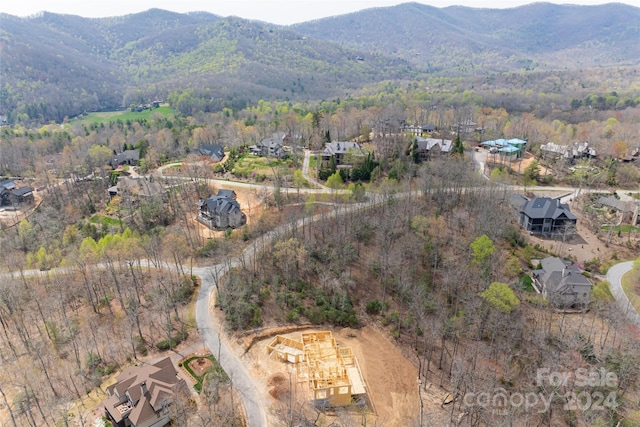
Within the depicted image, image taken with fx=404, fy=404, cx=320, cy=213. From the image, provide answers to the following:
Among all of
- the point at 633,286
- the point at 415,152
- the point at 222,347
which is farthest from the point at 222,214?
the point at 633,286

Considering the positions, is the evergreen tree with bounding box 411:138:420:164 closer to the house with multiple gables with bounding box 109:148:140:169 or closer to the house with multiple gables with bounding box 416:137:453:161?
the house with multiple gables with bounding box 416:137:453:161

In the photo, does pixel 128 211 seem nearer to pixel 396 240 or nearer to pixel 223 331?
pixel 223 331

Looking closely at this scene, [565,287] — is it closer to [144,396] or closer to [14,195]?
[144,396]

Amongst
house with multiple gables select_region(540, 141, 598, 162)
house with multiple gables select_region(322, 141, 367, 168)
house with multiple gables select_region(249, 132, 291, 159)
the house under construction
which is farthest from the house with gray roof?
house with multiple gables select_region(249, 132, 291, 159)

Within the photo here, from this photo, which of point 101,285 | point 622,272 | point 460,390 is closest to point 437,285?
point 460,390

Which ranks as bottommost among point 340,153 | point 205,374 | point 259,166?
point 205,374

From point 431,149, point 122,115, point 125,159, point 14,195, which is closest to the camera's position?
point 14,195

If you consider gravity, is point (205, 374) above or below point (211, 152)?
below
